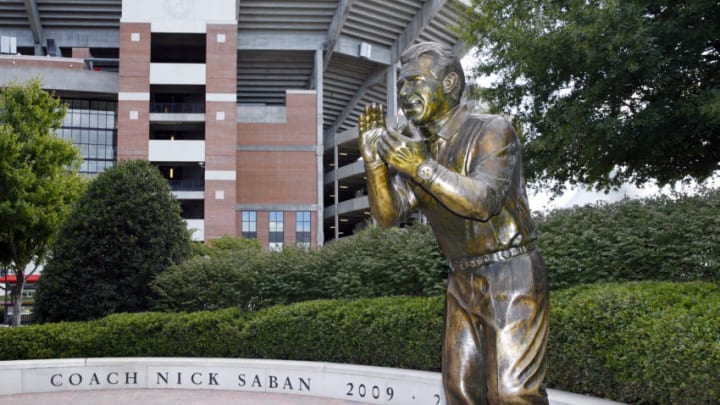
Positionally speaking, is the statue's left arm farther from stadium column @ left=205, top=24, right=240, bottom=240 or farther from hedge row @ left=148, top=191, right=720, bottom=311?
stadium column @ left=205, top=24, right=240, bottom=240

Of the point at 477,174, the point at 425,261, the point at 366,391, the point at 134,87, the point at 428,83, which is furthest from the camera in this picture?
the point at 134,87

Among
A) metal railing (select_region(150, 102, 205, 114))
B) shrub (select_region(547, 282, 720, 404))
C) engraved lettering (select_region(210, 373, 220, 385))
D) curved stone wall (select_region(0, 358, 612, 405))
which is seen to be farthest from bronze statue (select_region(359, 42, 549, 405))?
metal railing (select_region(150, 102, 205, 114))

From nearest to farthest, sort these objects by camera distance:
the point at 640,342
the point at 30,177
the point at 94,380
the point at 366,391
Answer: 1. the point at 640,342
2. the point at 366,391
3. the point at 94,380
4. the point at 30,177

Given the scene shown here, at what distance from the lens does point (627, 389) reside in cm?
581

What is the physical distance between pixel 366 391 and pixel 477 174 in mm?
6015

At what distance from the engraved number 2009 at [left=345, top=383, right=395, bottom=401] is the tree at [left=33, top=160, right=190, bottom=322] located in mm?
5361

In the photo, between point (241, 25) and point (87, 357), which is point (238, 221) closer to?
point (241, 25)

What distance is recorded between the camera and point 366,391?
8211 millimetres

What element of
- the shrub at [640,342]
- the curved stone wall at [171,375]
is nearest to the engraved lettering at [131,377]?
the curved stone wall at [171,375]

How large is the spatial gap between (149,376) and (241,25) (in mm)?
42150

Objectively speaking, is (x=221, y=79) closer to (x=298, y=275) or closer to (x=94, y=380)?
(x=298, y=275)

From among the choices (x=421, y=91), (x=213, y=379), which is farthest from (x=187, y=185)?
(x=421, y=91)

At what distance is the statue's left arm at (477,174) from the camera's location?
2.58 m

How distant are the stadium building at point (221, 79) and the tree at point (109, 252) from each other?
33213 millimetres
